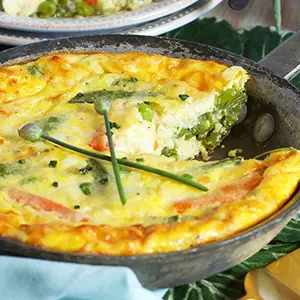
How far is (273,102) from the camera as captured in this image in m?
3.41

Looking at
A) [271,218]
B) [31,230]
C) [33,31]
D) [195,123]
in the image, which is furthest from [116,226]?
[33,31]

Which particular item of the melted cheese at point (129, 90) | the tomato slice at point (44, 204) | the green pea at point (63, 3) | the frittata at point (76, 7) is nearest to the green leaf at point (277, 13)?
the frittata at point (76, 7)

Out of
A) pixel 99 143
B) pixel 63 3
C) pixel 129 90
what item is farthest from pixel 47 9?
pixel 99 143

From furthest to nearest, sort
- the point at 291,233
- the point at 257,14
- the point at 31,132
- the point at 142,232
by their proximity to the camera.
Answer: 1. the point at 257,14
2. the point at 291,233
3. the point at 31,132
4. the point at 142,232

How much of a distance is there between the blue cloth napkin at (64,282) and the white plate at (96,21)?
2.20m

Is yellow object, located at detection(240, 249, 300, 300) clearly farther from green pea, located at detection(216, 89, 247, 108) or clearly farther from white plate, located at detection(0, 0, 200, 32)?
white plate, located at detection(0, 0, 200, 32)

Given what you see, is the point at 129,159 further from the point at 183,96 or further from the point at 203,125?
the point at 203,125

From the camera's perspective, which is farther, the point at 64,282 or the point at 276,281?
the point at 276,281

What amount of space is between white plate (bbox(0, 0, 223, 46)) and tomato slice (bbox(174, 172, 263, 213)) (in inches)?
77.2

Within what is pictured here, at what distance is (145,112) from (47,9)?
1887mm

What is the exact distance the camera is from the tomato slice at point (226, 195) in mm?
2609

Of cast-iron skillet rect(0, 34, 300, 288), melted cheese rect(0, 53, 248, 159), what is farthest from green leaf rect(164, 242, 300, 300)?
melted cheese rect(0, 53, 248, 159)

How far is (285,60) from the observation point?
3615mm

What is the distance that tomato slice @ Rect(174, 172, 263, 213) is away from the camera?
261 cm
